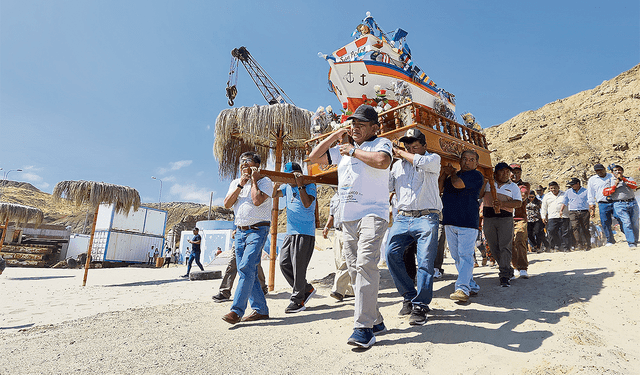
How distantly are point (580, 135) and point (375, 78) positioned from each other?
91.8 feet

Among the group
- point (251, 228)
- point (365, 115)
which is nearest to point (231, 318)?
point (251, 228)

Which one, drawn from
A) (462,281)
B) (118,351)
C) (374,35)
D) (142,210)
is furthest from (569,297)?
(142,210)

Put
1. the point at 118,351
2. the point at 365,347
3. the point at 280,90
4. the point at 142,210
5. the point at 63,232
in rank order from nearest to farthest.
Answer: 1. the point at 365,347
2. the point at 118,351
3. the point at 142,210
4. the point at 63,232
5. the point at 280,90

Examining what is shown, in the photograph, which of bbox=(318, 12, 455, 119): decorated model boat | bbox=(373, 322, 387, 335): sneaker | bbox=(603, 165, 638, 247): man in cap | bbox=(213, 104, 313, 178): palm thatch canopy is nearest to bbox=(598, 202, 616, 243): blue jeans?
bbox=(603, 165, 638, 247): man in cap

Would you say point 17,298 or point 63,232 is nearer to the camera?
point 17,298

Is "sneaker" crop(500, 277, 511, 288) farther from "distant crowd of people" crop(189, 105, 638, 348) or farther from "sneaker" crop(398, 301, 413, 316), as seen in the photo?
"sneaker" crop(398, 301, 413, 316)

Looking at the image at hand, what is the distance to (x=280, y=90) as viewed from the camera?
29.2 metres

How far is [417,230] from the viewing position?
2.99 m

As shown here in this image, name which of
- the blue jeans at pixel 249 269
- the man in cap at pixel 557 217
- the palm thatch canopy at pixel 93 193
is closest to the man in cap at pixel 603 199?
the man in cap at pixel 557 217

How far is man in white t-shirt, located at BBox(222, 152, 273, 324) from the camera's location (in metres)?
3.19

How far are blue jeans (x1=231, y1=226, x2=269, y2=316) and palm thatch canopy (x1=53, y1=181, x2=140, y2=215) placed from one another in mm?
6570

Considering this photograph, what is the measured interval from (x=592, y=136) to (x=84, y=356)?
33.6 m

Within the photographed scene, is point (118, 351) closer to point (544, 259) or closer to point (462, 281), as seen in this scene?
point (462, 281)

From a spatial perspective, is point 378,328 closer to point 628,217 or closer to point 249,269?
point 249,269
